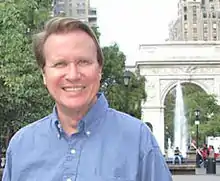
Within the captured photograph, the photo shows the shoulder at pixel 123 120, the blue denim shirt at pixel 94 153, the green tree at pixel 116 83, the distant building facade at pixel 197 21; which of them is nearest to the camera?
the blue denim shirt at pixel 94 153

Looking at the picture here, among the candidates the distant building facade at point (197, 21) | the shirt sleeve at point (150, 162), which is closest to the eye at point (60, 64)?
the shirt sleeve at point (150, 162)

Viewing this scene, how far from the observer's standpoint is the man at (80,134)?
2488 mm

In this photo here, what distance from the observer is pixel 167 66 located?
243 feet

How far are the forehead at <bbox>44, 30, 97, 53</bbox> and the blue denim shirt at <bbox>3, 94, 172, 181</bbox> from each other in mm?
235

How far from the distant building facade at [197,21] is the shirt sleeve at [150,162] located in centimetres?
16798

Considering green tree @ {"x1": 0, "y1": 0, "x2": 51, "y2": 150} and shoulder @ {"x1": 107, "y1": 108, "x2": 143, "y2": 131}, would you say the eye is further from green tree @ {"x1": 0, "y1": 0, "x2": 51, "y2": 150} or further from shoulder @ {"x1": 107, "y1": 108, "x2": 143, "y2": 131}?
green tree @ {"x1": 0, "y1": 0, "x2": 51, "y2": 150}

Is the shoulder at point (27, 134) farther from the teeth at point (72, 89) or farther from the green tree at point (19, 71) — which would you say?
the green tree at point (19, 71)

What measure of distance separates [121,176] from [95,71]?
1.39 feet

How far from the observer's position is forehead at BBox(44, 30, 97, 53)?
2.54 meters

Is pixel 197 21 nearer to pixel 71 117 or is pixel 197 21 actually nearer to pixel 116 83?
pixel 116 83

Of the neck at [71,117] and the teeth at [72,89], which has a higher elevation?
the teeth at [72,89]

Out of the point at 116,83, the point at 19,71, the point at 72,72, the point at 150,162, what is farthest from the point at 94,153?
the point at 116,83

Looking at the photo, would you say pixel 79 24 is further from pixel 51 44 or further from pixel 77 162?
pixel 77 162

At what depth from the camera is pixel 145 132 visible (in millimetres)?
2576
